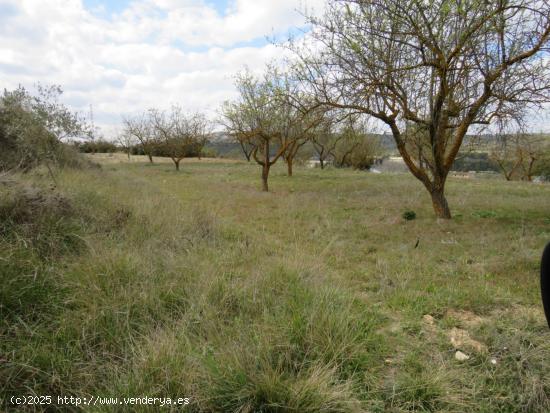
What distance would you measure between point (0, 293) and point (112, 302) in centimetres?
82

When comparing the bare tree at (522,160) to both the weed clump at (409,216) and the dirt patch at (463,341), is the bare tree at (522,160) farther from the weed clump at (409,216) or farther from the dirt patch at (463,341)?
the dirt patch at (463,341)

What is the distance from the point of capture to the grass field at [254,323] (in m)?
1.97

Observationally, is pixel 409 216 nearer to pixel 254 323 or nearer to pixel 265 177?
pixel 254 323

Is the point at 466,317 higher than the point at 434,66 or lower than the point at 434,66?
lower

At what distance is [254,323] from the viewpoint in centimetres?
264

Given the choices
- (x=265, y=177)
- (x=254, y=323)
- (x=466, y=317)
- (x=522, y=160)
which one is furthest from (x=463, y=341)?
(x=522, y=160)

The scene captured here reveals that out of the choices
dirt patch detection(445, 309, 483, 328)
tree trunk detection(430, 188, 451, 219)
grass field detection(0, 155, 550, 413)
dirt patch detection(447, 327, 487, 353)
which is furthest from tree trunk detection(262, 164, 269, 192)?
dirt patch detection(447, 327, 487, 353)

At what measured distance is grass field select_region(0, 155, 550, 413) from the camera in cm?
197

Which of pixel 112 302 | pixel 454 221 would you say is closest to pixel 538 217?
pixel 454 221

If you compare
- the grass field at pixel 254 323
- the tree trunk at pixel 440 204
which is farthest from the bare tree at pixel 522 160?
the grass field at pixel 254 323

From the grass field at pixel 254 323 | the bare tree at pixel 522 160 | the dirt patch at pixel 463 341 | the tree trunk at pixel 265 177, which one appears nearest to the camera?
the grass field at pixel 254 323

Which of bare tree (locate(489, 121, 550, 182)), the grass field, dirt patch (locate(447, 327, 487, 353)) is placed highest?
bare tree (locate(489, 121, 550, 182))

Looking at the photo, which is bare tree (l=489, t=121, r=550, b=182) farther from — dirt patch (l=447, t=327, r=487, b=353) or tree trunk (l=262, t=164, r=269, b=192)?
dirt patch (l=447, t=327, r=487, b=353)

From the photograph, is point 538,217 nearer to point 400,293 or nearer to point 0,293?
point 400,293
